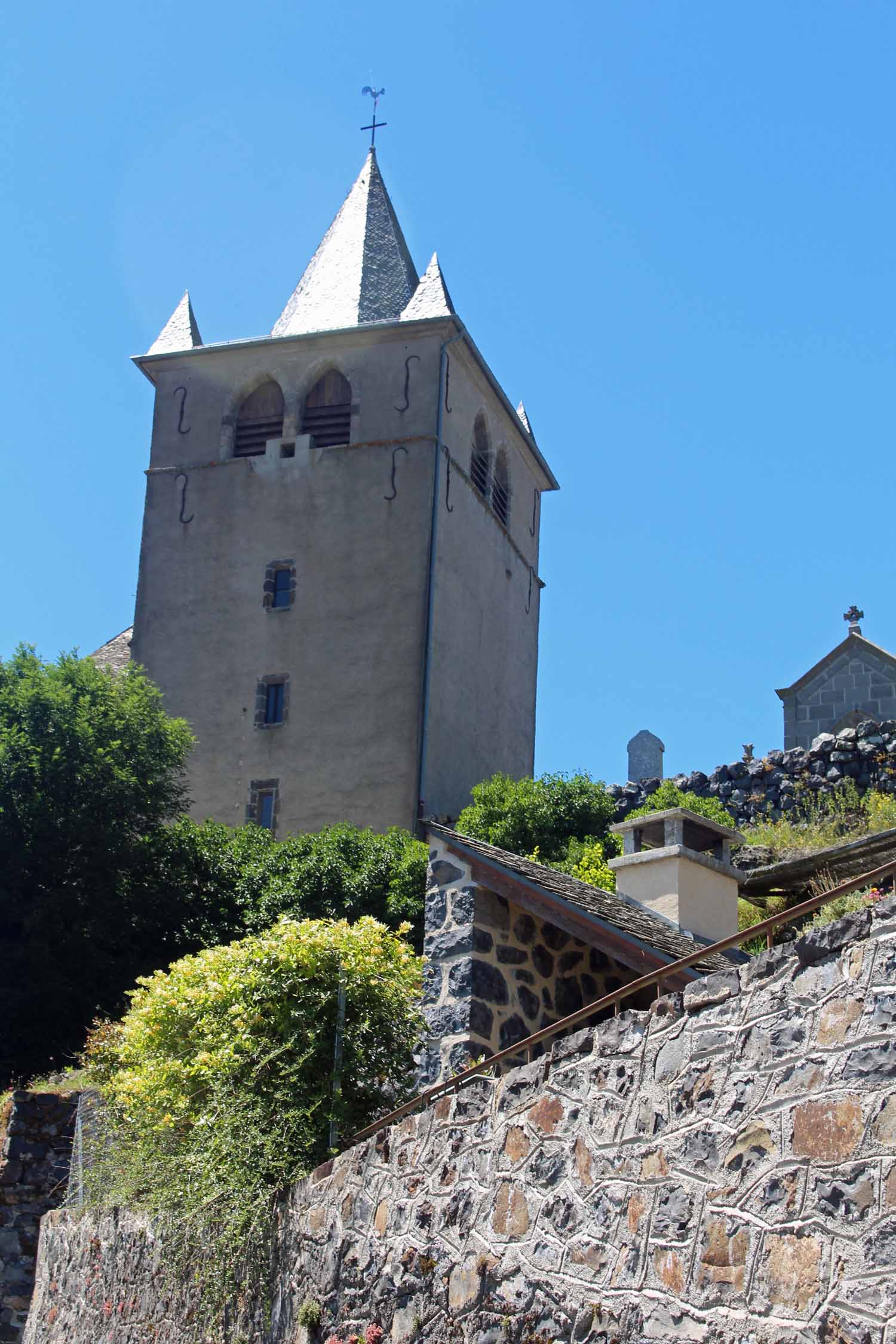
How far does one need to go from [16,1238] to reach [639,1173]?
772 cm

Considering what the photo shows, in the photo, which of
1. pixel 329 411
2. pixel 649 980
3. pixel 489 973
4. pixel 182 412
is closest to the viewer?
pixel 649 980

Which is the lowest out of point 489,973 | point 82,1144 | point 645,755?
point 82,1144

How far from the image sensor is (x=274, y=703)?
2692 centimetres

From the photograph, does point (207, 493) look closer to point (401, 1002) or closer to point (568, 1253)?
point (401, 1002)

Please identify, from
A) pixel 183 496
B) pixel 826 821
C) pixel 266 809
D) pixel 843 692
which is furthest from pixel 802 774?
pixel 183 496

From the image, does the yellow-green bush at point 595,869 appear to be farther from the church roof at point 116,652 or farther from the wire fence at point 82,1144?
the church roof at point 116,652

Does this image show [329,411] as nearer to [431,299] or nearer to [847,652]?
[431,299]

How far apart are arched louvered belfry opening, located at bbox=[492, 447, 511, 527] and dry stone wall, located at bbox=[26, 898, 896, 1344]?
23760mm

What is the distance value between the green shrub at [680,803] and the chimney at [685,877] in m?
7.71

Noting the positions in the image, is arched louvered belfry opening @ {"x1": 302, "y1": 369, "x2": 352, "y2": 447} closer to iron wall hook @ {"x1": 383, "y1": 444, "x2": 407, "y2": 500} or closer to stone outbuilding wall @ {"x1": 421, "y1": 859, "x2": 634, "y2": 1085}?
iron wall hook @ {"x1": 383, "y1": 444, "x2": 407, "y2": 500}

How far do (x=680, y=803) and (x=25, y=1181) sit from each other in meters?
11.5

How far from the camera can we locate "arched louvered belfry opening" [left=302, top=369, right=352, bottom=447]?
28.6 metres

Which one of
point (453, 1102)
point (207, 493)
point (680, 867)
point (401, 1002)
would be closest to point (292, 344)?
point (207, 493)

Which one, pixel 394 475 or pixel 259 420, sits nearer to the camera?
pixel 394 475
